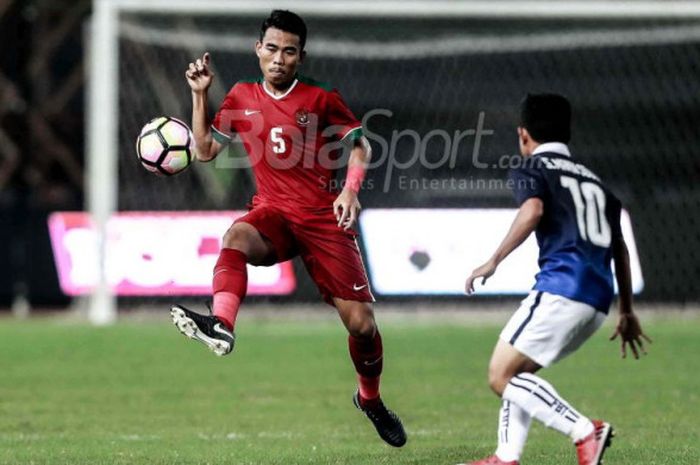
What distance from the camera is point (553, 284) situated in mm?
6414

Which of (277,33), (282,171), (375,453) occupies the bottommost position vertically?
(375,453)

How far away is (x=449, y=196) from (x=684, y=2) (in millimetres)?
3909

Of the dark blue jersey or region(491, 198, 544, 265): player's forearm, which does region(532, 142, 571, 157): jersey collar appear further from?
region(491, 198, 544, 265): player's forearm

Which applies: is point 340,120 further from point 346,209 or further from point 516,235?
point 516,235

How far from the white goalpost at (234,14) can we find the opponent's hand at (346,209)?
33.0 ft

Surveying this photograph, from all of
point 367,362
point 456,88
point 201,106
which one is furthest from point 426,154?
point 201,106

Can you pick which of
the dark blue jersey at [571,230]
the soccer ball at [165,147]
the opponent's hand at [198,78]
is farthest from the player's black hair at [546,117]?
the soccer ball at [165,147]

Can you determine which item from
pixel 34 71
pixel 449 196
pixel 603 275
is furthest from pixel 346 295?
pixel 34 71

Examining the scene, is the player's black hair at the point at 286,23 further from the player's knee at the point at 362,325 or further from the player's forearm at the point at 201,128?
the player's knee at the point at 362,325

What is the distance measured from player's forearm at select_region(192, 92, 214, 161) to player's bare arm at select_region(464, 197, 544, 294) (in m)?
2.25

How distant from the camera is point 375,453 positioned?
819 centimetres

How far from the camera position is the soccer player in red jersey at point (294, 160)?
26.3 feet

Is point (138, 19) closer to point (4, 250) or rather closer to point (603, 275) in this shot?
point (4, 250)

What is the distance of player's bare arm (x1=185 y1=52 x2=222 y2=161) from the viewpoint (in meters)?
7.86
